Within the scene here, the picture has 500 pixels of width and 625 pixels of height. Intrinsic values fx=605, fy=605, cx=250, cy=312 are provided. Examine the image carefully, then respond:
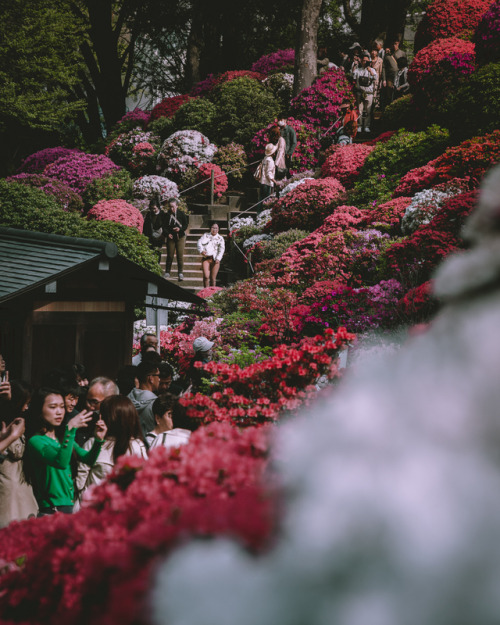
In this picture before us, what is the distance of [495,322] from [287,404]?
11.5 feet

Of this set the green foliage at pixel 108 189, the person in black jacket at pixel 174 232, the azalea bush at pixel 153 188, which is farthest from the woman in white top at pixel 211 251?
the green foliage at pixel 108 189

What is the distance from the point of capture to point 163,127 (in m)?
26.8

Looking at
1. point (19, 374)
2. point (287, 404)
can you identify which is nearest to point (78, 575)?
point (287, 404)

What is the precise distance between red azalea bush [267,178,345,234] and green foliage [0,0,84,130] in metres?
13.2

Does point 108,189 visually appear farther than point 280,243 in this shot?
Yes

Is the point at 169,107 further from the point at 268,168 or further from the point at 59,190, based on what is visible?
the point at 268,168

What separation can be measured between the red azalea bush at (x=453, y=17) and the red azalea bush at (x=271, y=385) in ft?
58.0

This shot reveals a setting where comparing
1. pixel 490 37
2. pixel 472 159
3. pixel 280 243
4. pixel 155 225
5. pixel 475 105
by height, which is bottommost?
pixel 280 243

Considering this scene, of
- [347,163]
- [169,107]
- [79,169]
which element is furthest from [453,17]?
[79,169]

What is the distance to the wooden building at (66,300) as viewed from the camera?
7.99m

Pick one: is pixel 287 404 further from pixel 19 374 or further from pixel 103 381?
pixel 19 374

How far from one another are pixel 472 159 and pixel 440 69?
202 inches

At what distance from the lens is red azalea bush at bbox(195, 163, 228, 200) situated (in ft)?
73.3

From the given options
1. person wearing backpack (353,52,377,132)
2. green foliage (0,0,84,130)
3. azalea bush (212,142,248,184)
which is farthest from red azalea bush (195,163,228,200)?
green foliage (0,0,84,130)
